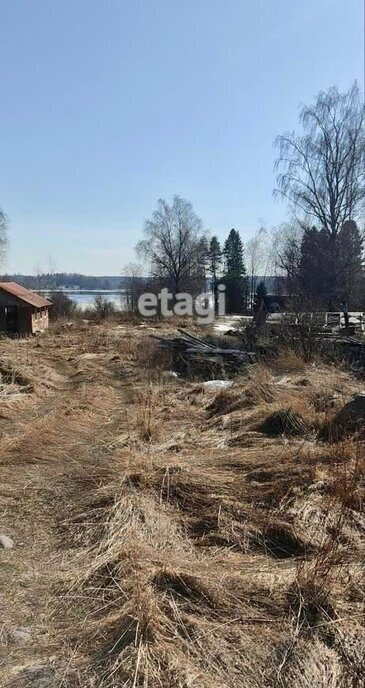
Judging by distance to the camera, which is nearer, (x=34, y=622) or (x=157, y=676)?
(x=157, y=676)

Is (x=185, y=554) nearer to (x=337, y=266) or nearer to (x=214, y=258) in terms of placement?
(x=337, y=266)

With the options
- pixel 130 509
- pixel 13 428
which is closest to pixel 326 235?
pixel 13 428

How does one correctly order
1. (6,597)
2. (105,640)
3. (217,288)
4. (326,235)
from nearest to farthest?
(105,640) → (6,597) → (326,235) → (217,288)

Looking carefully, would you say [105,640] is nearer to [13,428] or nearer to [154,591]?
[154,591]

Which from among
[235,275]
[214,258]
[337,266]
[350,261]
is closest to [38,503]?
[337,266]

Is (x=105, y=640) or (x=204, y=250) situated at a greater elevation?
(x=204, y=250)

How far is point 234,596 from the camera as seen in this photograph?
2709mm

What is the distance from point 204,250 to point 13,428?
179 feet

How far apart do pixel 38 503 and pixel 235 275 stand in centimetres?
5794

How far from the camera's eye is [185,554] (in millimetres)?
3283

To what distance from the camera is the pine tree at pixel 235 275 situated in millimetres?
57688

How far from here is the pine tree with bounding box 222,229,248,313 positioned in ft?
189

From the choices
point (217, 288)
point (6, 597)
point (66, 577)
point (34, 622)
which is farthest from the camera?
point (217, 288)

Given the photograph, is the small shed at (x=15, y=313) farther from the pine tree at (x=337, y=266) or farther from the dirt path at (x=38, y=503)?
the dirt path at (x=38, y=503)
